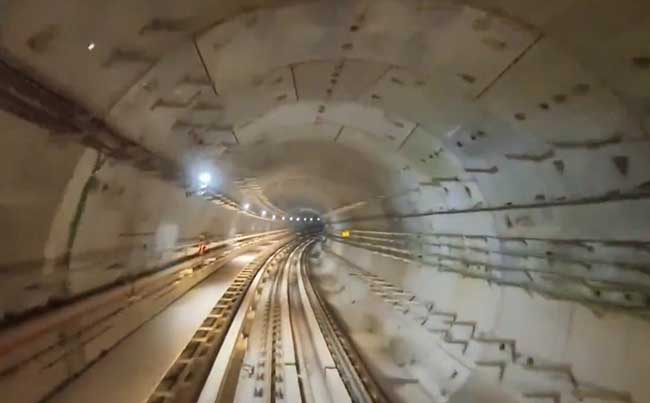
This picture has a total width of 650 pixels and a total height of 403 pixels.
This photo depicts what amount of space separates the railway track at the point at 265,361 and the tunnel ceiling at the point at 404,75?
2353mm

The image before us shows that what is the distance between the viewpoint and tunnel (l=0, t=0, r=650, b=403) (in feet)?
10.5

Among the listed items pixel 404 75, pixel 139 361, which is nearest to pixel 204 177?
pixel 139 361

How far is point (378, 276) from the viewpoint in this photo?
12.5 m

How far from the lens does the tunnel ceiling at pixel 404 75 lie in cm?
295

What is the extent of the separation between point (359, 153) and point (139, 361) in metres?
4.78

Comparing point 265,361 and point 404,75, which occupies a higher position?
point 404,75

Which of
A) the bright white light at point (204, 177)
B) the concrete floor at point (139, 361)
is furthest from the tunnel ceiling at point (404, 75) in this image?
the concrete floor at point (139, 361)

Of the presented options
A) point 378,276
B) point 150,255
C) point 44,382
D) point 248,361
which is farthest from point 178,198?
point 378,276

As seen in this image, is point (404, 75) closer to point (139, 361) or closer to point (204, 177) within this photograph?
point (139, 361)

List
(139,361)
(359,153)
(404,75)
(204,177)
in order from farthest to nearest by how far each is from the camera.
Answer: (359,153)
(204,177)
(139,361)
(404,75)

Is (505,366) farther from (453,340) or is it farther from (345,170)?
(345,170)

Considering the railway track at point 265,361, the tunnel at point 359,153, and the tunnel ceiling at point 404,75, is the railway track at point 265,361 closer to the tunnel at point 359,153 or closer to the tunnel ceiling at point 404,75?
the tunnel at point 359,153

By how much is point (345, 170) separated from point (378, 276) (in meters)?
2.77

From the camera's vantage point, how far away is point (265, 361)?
6988mm
